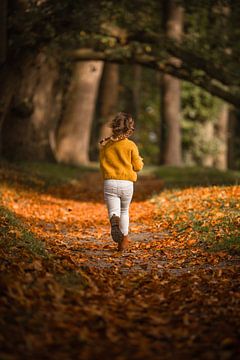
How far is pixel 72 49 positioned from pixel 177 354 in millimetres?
18532

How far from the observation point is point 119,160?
31.6ft

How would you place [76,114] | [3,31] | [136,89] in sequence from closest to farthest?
1. [3,31]
2. [76,114]
3. [136,89]

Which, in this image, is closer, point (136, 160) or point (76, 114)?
point (136, 160)

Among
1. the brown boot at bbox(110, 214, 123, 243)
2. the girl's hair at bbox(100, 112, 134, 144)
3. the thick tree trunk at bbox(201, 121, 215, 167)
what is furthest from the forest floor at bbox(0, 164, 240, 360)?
the thick tree trunk at bbox(201, 121, 215, 167)

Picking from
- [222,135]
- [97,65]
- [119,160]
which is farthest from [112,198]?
[222,135]

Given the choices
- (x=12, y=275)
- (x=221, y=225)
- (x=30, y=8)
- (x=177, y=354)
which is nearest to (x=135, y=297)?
(x=12, y=275)

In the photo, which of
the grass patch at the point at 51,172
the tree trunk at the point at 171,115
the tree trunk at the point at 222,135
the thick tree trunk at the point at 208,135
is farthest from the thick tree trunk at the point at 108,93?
the grass patch at the point at 51,172

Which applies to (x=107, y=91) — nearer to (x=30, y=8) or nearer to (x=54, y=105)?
(x=54, y=105)

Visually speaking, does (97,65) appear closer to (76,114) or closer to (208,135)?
(76,114)

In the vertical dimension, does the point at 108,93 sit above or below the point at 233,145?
above

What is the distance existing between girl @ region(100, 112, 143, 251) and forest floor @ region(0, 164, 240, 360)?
0.38 metres

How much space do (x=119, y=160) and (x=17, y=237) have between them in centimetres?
175

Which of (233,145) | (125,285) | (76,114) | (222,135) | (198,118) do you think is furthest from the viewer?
(233,145)

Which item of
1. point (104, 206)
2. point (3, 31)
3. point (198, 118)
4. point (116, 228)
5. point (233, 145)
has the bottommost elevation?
point (116, 228)
